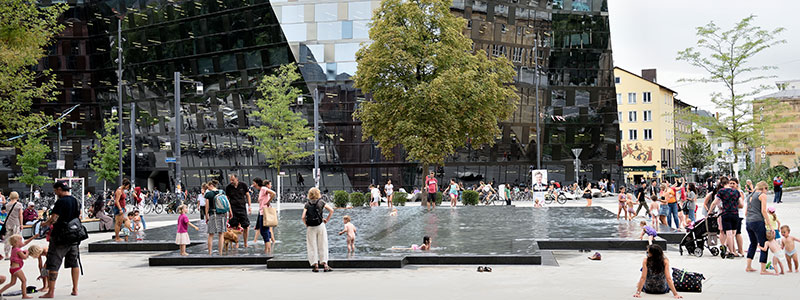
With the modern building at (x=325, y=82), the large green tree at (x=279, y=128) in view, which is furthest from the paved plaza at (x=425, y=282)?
the modern building at (x=325, y=82)

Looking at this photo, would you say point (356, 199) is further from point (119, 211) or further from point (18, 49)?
point (119, 211)

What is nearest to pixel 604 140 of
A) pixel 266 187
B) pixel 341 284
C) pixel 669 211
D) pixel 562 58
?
pixel 562 58

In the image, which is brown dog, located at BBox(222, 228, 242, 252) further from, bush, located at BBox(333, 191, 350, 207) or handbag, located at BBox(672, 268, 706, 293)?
bush, located at BBox(333, 191, 350, 207)

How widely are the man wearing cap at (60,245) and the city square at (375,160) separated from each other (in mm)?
29

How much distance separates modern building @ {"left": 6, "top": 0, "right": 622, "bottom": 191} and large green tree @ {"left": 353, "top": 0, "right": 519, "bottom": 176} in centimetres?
1576

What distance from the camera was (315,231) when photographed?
13492 millimetres

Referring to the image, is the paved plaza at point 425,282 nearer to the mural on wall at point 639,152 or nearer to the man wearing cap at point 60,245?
the man wearing cap at point 60,245

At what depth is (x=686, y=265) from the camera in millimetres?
13836

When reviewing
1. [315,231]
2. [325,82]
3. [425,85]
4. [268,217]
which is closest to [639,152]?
[325,82]

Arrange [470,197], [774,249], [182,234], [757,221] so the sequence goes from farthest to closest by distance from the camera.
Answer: [470,197]
[182,234]
[757,221]
[774,249]

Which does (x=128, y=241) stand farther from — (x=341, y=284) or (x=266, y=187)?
(x=341, y=284)

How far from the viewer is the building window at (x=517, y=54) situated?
57.0 m

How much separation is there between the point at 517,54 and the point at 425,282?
47008mm

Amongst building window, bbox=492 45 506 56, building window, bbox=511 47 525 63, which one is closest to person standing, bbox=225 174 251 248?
building window, bbox=492 45 506 56
